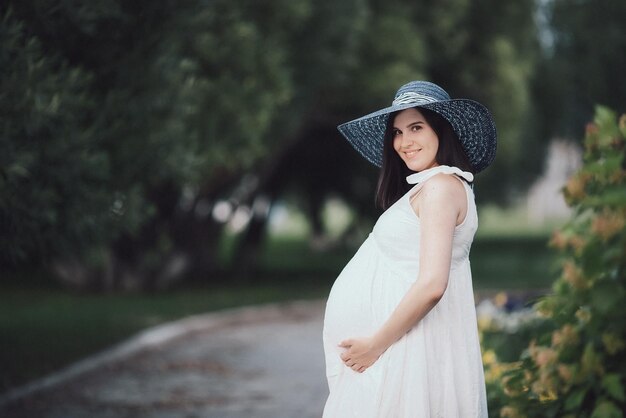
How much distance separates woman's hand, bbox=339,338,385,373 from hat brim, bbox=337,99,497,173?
783 millimetres

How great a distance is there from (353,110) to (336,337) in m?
17.9

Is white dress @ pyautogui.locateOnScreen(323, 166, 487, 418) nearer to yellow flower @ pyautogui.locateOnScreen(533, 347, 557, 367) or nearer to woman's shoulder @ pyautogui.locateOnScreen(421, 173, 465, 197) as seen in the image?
woman's shoulder @ pyautogui.locateOnScreen(421, 173, 465, 197)

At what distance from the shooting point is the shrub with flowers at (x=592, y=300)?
8.89 feet

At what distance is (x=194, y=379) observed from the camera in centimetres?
985

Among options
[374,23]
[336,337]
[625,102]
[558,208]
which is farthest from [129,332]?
[558,208]

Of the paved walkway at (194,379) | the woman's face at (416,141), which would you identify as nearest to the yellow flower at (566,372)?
the woman's face at (416,141)

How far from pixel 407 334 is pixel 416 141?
2.17 ft

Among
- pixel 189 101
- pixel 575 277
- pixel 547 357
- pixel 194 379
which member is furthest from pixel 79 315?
pixel 575 277

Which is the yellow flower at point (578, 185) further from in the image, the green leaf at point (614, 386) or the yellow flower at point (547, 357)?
the green leaf at point (614, 386)

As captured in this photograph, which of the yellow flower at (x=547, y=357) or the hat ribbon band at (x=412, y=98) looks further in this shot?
the hat ribbon band at (x=412, y=98)

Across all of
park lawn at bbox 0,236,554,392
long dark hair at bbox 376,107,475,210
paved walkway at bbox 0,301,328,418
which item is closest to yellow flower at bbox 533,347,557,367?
long dark hair at bbox 376,107,475,210

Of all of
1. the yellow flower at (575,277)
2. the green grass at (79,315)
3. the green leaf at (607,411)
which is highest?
the green grass at (79,315)

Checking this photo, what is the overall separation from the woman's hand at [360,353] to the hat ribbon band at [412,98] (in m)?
0.81

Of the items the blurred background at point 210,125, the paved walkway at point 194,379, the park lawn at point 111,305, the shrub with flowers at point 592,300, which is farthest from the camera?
the park lawn at point 111,305
